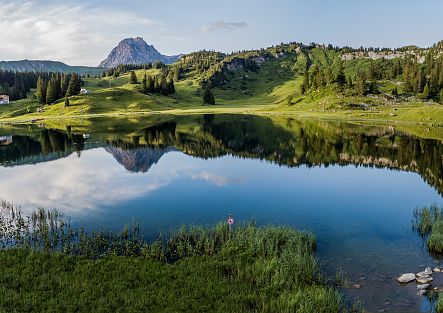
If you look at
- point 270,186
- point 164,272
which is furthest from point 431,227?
point 164,272

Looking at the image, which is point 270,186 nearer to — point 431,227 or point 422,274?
point 431,227

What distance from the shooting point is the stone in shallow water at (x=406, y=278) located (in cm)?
2697

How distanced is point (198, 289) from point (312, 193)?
34.6m

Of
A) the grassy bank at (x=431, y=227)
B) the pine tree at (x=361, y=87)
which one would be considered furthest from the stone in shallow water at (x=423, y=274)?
the pine tree at (x=361, y=87)

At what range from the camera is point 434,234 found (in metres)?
34.7

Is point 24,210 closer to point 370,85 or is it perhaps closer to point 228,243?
point 228,243

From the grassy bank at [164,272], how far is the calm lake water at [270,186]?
11.6ft

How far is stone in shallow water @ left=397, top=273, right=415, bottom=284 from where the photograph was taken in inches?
1062

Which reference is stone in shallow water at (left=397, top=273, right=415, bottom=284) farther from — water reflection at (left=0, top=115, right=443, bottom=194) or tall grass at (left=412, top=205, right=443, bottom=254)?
water reflection at (left=0, top=115, right=443, bottom=194)

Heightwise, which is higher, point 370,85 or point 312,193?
point 370,85

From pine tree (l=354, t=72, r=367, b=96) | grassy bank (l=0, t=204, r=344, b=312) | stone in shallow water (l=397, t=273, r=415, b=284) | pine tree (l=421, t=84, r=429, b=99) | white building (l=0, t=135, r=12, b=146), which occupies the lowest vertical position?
stone in shallow water (l=397, t=273, r=415, b=284)

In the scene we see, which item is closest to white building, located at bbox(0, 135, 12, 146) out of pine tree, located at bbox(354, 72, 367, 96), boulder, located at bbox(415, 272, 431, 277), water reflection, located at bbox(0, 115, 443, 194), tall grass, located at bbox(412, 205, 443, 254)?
water reflection, located at bbox(0, 115, 443, 194)

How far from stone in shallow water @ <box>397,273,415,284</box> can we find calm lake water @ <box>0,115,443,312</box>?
55cm

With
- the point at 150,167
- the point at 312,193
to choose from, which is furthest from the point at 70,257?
the point at 150,167
